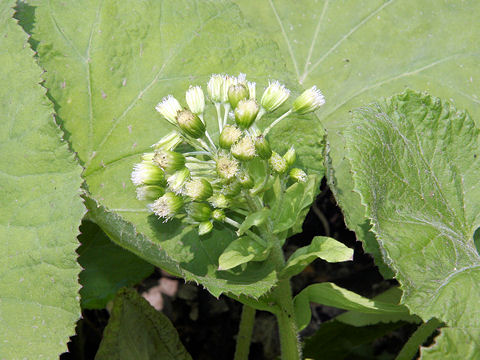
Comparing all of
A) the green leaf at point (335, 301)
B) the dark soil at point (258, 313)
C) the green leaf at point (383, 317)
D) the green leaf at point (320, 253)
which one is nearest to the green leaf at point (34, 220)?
the green leaf at point (320, 253)

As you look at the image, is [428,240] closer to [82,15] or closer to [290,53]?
[290,53]

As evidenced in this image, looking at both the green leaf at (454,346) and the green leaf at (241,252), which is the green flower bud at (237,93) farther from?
the green leaf at (454,346)

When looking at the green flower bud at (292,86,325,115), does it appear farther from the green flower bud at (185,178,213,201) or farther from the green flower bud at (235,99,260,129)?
the green flower bud at (185,178,213,201)

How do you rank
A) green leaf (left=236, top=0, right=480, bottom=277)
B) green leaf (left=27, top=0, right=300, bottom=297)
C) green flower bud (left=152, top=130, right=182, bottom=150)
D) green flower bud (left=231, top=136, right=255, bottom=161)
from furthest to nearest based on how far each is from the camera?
green leaf (left=236, top=0, right=480, bottom=277) → green leaf (left=27, top=0, right=300, bottom=297) → green flower bud (left=152, top=130, right=182, bottom=150) → green flower bud (left=231, top=136, right=255, bottom=161)

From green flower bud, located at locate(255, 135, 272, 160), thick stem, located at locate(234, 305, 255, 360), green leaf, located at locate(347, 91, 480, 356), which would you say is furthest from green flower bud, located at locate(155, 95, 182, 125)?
thick stem, located at locate(234, 305, 255, 360)

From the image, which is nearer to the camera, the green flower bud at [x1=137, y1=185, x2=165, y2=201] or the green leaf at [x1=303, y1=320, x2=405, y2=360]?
the green flower bud at [x1=137, y1=185, x2=165, y2=201]

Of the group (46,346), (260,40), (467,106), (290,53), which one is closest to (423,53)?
(467,106)
